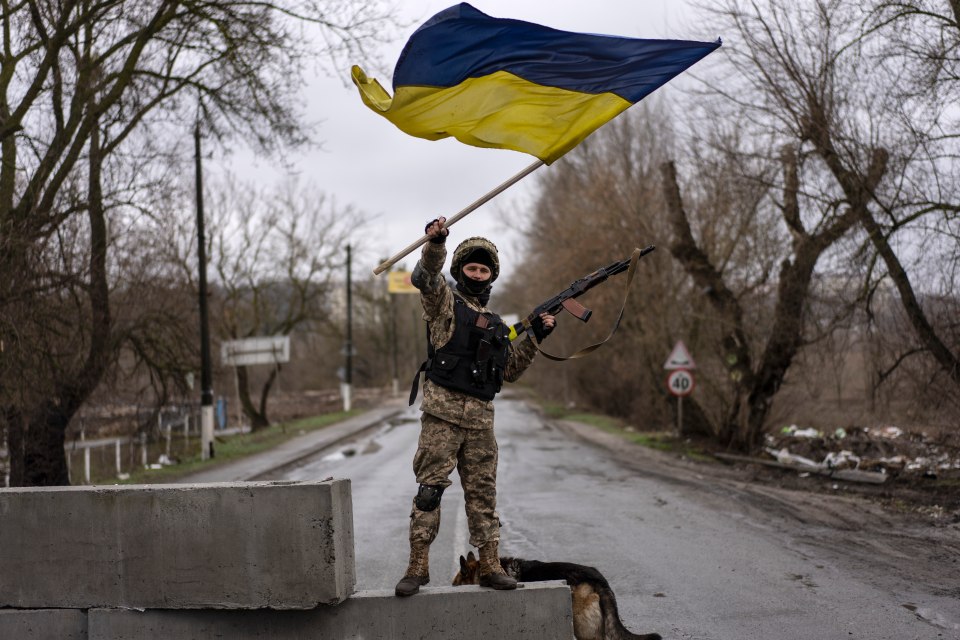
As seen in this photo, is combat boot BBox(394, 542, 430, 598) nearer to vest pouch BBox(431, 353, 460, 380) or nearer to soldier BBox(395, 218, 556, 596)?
soldier BBox(395, 218, 556, 596)

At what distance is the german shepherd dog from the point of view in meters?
4.86

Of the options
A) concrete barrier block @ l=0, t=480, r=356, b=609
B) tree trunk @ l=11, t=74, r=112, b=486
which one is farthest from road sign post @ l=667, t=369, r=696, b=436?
concrete barrier block @ l=0, t=480, r=356, b=609

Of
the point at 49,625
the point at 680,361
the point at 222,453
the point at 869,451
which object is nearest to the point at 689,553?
the point at 49,625

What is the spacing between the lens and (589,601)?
4945mm

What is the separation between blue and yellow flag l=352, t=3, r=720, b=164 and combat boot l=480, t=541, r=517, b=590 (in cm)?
263

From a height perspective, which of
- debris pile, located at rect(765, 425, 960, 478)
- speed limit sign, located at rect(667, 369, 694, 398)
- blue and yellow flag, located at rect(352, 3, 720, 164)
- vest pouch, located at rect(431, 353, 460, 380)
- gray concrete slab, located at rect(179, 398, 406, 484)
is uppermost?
blue and yellow flag, located at rect(352, 3, 720, 164)

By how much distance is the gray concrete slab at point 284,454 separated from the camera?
16891 millimetres

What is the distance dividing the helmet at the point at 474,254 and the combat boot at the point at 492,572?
1.58m

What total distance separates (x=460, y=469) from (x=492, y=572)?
A: 0.66 meters

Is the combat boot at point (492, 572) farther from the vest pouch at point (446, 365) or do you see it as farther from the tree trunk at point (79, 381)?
the tree trunk at point (79, 381)

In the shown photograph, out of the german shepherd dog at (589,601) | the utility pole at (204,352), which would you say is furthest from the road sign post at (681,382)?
the german shepherd dog at (589,601)

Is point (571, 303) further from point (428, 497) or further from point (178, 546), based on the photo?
point (178, 546)

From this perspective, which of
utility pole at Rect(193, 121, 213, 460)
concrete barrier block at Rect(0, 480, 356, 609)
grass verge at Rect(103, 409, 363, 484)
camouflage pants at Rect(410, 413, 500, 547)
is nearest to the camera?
concrete barrier block at Rect(0, 480, 356, 609)

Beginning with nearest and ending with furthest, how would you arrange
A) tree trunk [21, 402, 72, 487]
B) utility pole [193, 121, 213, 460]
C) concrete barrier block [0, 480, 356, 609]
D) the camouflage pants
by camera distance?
concrete barrier block [0, 480, 356, 609]
the camouflage pants
tree trunk [21, 402, 72, 487]
utility pole [193, 121, 213, 460]
